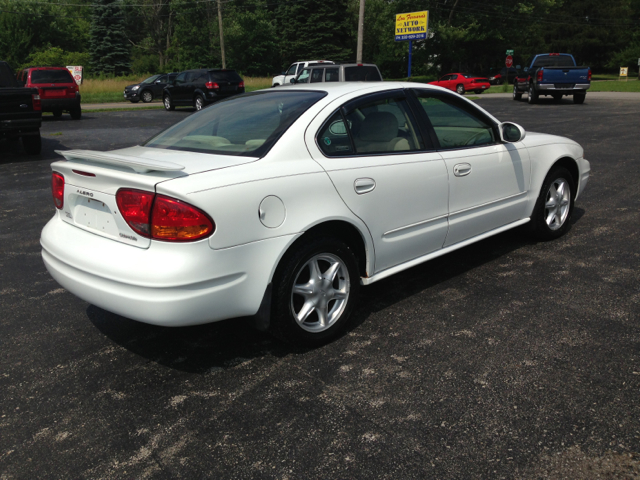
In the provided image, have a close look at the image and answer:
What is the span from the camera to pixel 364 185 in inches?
139

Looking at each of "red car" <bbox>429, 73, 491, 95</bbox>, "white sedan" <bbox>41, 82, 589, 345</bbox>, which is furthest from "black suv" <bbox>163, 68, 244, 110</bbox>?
"white sedan" <bbox>41, 82, 589, 345</bbox>

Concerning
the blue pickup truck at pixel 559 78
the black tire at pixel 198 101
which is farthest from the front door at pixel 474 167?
the black tire at pixel 198 101

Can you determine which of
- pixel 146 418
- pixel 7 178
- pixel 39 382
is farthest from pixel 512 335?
pixel 7 178

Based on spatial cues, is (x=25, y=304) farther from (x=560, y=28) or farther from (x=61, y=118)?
(x=560, y=28)

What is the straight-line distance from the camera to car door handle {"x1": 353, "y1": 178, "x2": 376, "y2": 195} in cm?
349

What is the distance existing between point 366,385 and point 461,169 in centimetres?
192

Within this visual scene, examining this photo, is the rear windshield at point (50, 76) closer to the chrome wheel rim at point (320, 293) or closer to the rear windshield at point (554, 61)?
the rear windshield at point (554, 61)

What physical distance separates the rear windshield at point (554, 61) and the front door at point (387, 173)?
22499 mm

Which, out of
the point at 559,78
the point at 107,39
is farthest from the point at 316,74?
the point at 107,39

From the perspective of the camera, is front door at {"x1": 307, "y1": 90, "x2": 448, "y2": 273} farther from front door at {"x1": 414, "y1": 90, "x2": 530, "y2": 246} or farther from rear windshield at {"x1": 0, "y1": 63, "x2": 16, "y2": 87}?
rear windshield at {"x1": 0, "y1": 63, "x2": 16, "y2": 87}

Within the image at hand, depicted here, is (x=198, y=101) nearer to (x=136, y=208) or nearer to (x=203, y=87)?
(x=203, y=87)

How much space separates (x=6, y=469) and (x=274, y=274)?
5.03 feet

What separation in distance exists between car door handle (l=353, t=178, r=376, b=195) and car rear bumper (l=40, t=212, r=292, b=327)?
2.03 feet

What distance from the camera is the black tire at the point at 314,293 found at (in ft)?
10.5
